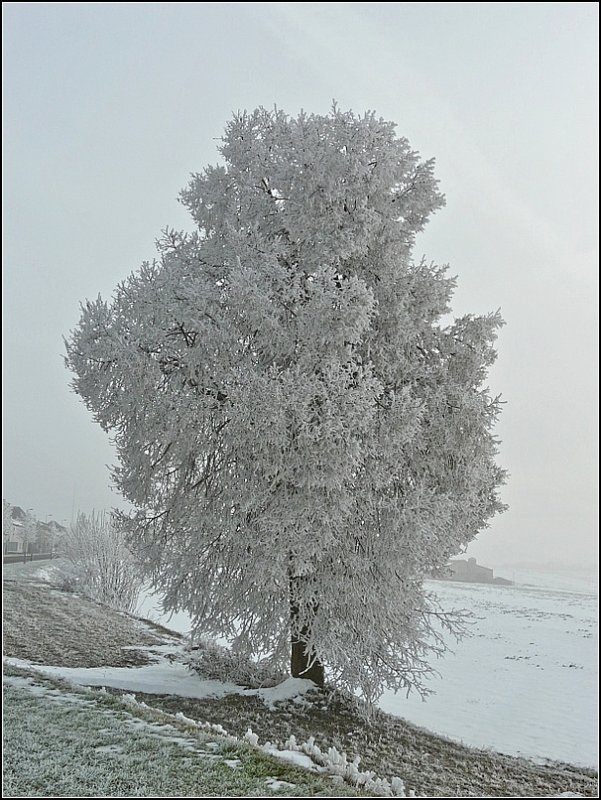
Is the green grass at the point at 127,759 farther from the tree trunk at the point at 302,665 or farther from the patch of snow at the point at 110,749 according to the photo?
the tree trunk at the point at 302,665

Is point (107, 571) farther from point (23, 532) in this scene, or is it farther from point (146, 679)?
point (23, 532)

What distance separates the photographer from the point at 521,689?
1251cm

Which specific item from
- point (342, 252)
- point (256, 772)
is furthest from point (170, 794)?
point (342, 252)

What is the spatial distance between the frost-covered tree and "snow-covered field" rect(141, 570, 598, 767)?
1999 mm

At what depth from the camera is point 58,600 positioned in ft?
56.9

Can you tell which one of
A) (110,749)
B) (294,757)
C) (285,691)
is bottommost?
(285,691)

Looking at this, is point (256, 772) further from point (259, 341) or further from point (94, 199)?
point (94, 199)

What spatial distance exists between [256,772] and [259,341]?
4.68 metres

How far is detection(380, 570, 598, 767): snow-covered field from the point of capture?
30.8 ft

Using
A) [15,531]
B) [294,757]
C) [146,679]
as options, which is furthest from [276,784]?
[15,531]

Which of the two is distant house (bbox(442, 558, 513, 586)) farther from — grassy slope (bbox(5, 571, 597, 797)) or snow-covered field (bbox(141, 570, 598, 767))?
grassy slope (bbox(5, 571, 597, 797))

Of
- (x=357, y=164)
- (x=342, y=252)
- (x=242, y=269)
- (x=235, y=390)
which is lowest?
(x=235, y=390)

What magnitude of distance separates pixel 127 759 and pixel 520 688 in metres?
10.1

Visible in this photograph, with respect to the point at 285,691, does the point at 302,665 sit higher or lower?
higher
